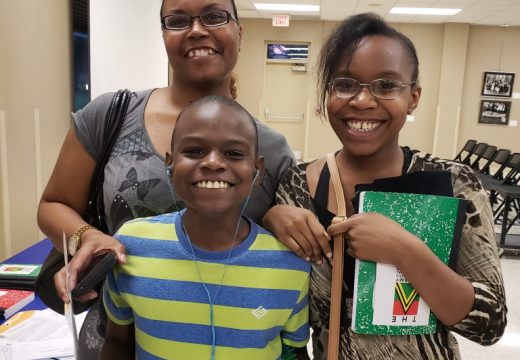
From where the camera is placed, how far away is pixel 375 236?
3.14ft

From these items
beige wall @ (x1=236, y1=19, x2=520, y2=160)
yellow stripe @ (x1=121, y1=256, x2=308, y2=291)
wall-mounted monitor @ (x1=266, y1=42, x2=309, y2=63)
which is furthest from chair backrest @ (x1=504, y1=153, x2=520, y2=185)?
wall-mounted monitor @ (x1=266, y1=42, x2=309, y2=63)

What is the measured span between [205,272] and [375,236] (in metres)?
0.38

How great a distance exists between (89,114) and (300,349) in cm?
82

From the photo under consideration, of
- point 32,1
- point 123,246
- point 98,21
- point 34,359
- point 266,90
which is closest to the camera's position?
point 123,246

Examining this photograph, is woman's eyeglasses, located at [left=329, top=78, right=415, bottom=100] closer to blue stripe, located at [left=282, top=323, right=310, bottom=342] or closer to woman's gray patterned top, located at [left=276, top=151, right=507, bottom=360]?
woman's gray patterned top, located at [left=276, top=151, right=507, bottom=360]

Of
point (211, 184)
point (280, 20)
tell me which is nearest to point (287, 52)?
point (280, 20)

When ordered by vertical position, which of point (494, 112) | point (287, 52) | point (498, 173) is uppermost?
point (287, 52)

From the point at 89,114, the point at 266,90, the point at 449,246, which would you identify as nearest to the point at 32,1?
the point at 89,114

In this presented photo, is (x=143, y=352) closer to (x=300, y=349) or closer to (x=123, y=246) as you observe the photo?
(x=123, y=246)

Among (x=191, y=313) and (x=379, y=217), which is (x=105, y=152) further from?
(x=379, y=217)

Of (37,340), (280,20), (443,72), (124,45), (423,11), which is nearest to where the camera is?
(37,340)

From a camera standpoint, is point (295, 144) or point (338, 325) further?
point (295, 144)

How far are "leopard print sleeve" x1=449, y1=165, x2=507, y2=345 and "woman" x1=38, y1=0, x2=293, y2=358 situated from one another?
49 centimetres

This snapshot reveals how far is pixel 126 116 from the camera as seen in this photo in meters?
1.22
